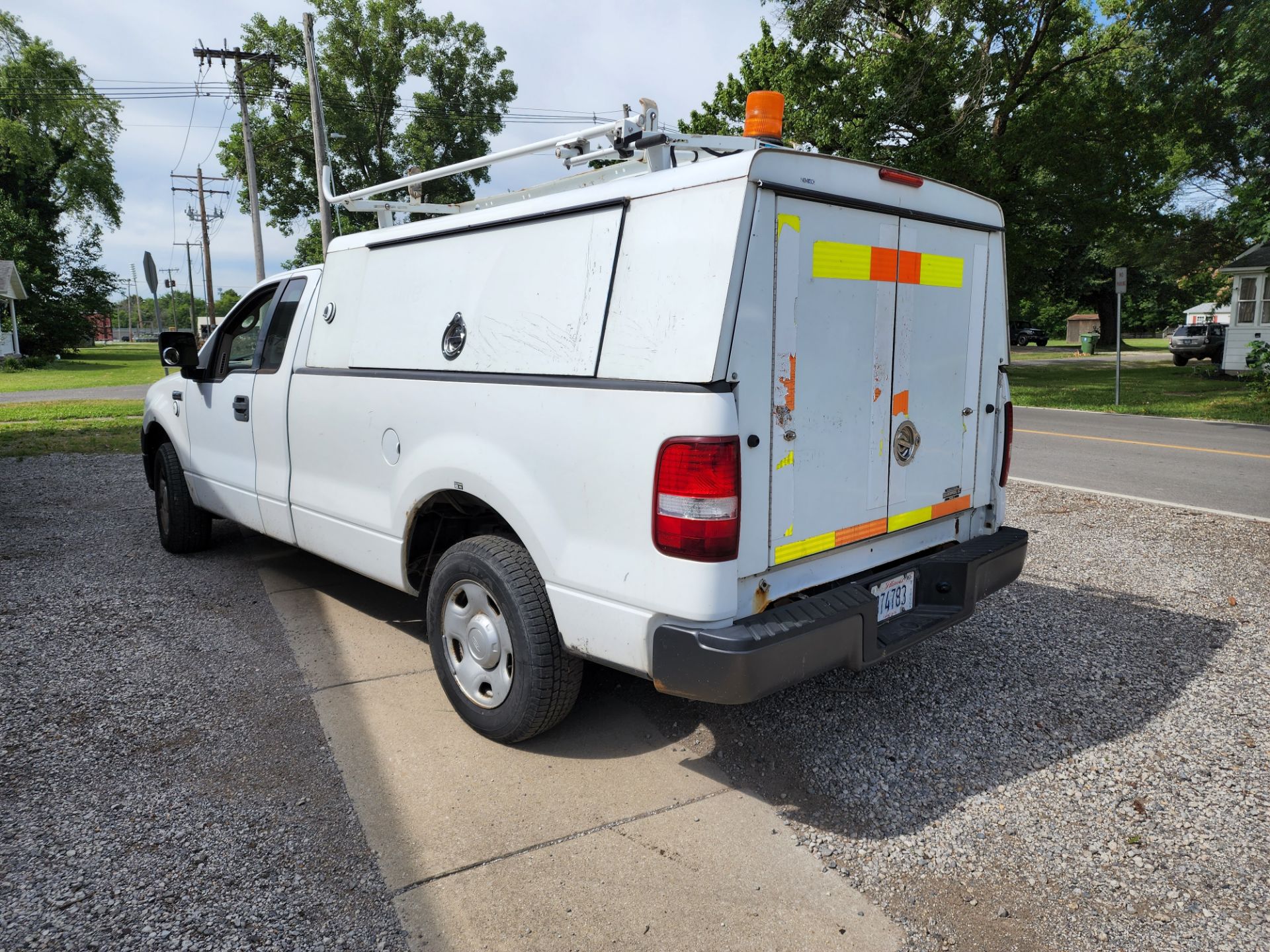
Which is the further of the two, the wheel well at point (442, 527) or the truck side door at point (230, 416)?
the truck side door at point (230, 416)

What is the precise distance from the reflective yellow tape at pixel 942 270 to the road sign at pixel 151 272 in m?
13.2

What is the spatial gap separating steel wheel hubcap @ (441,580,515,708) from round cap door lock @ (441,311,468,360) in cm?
93

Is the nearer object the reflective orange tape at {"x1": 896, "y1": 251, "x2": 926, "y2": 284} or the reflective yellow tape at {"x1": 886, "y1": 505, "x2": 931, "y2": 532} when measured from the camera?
the reflective orange tape at {"x1": 896, "y1": 251, "x2": 926, "y2": 284}

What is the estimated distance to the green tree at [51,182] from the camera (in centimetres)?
3838

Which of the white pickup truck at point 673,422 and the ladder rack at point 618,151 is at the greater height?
the ladder rack at point 618,151

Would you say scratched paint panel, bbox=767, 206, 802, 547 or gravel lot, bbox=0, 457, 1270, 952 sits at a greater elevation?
scratched paint panel, bbox=767, 206, 802, 547

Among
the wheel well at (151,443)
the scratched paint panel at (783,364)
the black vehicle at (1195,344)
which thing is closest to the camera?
the scratched paint panel at (783,364)

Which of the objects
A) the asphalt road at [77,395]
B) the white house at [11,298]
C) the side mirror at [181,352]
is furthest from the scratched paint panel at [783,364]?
the white house at [11,298]

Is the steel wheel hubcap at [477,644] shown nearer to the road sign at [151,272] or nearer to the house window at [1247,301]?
the road sign at [151,272]

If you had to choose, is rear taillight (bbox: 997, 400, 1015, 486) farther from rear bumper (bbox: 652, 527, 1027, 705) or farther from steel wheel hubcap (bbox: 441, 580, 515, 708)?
steel wheel hubcap (bbox: 441, 580, 515, 708)

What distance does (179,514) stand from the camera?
5.84 m

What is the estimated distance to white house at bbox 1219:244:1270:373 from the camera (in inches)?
983

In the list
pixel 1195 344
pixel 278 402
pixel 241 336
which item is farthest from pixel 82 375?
pixel 1195 344

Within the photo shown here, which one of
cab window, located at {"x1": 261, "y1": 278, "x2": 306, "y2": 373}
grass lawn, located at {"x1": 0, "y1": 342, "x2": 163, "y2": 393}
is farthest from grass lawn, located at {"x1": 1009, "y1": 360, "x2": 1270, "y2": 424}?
grass lawn, located at {"x1": 0, "y1": 342, "x2": 163, "y2": 393}
